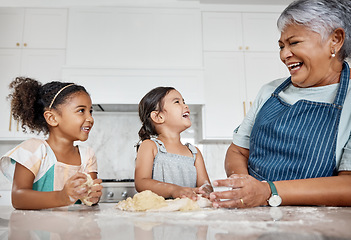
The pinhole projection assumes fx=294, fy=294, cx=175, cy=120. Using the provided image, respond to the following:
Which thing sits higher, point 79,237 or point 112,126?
point 112,126


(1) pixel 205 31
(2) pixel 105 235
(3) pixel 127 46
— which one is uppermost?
Answer: (1) pixel 205 31

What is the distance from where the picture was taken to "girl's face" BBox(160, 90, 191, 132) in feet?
4.41

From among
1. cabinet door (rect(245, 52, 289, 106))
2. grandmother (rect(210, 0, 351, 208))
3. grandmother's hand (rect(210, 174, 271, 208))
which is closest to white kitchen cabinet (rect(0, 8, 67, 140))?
cabinet door (rect(245, 52, 289, 106))

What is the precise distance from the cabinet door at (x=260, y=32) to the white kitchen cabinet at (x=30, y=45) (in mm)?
1733

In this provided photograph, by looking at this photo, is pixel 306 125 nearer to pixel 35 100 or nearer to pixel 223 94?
pixel 35 100

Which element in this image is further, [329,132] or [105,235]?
[329,132]

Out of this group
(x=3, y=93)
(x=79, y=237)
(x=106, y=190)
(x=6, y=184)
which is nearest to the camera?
(x=79, y=237)

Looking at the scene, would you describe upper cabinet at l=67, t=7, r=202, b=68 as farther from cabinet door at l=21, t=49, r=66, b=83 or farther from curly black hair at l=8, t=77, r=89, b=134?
curly black hair at l=8, t=77, r=89, b=134

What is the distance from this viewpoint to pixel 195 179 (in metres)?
1.31

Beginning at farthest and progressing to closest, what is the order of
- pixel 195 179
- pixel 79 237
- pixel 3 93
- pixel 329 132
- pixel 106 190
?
pixel 3 93
pixel 106 190
pixel 195 179
pixel 329 132
pixel 79 237

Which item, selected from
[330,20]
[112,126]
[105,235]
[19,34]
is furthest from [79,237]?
[19,34]

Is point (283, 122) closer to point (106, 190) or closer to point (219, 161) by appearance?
point (106, 190)

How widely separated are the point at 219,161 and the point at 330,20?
216cm

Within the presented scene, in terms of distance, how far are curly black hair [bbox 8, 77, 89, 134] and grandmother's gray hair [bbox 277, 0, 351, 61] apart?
93cm
